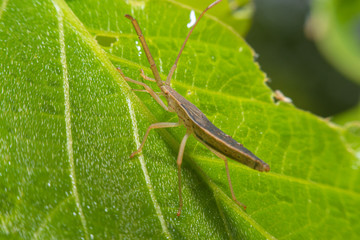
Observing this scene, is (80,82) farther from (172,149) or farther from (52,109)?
(172,149)

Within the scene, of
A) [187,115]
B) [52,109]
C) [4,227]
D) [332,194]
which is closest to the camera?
[4,227]

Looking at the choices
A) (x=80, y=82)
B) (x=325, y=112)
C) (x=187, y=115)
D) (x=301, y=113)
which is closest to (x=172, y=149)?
(x=187, y=115)

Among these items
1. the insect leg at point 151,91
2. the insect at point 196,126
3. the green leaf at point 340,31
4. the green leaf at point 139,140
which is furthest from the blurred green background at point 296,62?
the insect leg at point 151,91

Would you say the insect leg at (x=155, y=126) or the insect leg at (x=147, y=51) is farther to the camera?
the insect leg at (x=147, y=51)

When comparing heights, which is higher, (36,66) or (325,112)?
(36,66)

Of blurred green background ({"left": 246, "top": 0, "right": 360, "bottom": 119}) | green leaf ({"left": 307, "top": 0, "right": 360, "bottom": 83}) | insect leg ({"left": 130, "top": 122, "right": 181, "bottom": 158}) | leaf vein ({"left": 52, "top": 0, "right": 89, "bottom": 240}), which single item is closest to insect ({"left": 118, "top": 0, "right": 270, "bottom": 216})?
insect leg ({"left": 130, "top": 122, "right": 181, "bottom": 158})

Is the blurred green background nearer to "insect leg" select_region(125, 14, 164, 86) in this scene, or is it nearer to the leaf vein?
"insect leg" select_region(125, 14, 164, 86)

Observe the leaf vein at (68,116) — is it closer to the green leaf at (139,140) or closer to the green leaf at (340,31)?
the green leaf at (139,140)
